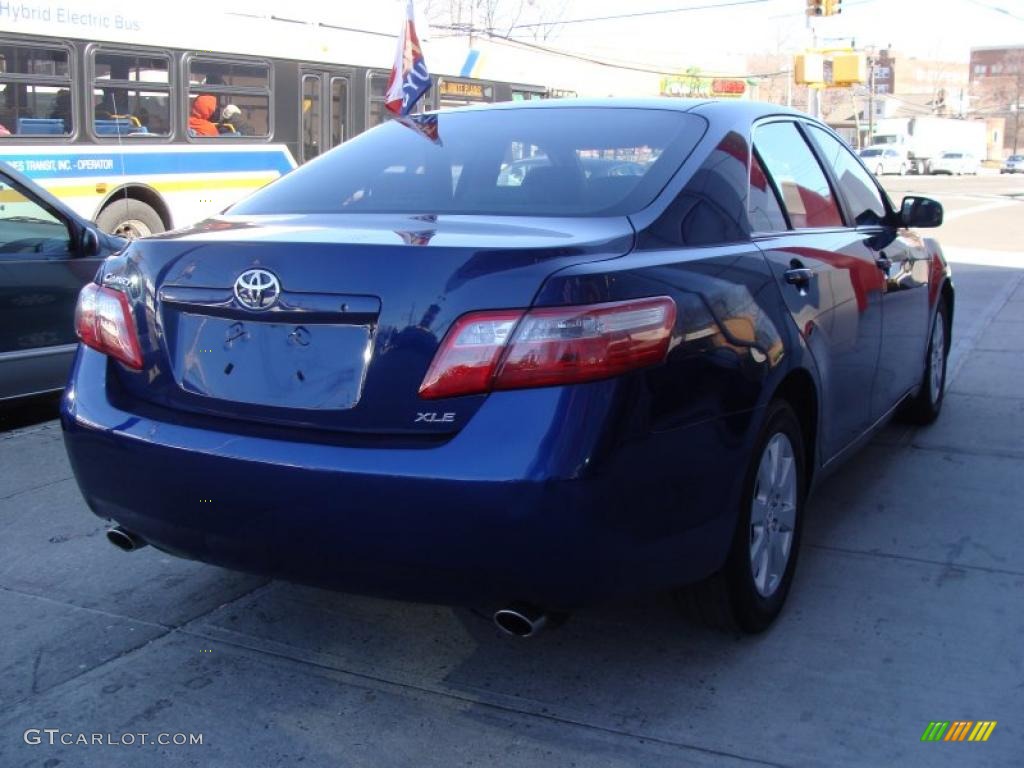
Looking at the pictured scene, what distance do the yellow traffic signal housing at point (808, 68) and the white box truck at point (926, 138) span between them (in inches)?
1579

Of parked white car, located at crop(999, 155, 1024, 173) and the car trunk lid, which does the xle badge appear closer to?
the car trunk lid

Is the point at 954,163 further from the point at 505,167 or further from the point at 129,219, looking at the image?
the point at 505,167

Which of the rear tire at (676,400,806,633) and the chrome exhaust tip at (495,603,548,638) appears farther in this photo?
the rear tire at (676,400,806,633)

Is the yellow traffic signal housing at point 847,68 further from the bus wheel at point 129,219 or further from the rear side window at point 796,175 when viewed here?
the rear side window at point 796,175

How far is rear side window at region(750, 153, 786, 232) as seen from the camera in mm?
3740

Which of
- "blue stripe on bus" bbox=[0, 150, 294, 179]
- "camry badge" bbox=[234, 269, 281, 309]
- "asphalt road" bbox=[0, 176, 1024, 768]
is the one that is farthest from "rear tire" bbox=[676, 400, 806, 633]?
"blue stripe on bus" bbox=[0, 150, 294, 179]

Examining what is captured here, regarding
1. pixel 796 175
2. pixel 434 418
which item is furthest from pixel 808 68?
pixel 434 418

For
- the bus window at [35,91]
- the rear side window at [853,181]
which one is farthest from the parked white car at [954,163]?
the rear side window at [853,181]

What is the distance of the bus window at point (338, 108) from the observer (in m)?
14.8

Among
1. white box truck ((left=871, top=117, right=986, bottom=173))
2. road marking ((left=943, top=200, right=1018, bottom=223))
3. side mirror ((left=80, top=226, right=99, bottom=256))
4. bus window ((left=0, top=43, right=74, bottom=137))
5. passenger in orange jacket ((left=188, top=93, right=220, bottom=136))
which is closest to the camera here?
side mirror ((left=80, top=226, right=99, bottom=256))

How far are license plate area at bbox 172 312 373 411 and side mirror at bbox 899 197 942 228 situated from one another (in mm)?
3137

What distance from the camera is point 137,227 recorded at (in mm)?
12680

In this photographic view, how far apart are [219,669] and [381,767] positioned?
0.75 m

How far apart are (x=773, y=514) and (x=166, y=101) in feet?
34.9
